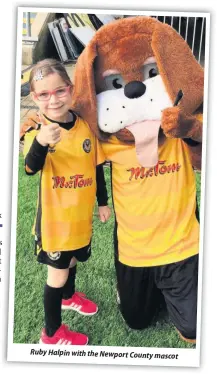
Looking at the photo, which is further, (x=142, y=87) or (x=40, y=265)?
(x=40, y=265)

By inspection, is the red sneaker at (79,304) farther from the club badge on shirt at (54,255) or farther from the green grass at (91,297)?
the club badge on shirt at (54,255)

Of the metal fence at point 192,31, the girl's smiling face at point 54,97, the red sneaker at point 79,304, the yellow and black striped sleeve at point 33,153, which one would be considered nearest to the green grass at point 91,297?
the red sneaker at point 79,304

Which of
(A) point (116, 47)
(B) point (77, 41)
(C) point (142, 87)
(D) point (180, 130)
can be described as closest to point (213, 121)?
(D) point (180, 130)

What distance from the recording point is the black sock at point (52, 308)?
1534 millimetres

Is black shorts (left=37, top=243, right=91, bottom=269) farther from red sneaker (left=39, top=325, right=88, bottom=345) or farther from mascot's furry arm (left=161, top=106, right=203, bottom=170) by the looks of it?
mascot's furry arm (left=161, top=106, right=203, bottom=170)

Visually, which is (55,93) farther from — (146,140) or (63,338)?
(63,338)

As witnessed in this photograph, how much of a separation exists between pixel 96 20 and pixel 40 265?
0.80 metres

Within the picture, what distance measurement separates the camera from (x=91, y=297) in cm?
163

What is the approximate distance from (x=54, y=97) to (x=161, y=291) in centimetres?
72

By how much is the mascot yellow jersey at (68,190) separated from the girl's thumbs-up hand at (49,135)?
31 mm

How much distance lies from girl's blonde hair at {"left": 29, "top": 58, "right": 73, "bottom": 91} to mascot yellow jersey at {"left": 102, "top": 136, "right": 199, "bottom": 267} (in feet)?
0.78

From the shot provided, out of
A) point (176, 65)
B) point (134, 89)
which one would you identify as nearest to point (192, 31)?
point (176, 65)

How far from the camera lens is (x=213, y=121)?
155 cm

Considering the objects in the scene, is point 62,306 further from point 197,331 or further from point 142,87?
point 142,87
